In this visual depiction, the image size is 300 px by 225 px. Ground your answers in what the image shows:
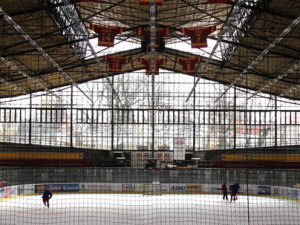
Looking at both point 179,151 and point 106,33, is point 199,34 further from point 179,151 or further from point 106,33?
point 179,151

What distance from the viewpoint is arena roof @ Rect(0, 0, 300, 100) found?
25.4m

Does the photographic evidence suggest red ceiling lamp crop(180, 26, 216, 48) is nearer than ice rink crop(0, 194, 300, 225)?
No

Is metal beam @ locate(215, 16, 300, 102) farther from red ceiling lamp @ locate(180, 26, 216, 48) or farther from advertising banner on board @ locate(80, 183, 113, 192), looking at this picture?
advertising banner on board @ locate(80, 183, 113, 192)

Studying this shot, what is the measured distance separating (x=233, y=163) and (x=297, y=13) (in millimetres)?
17514

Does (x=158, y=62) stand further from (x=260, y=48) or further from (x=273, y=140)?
(x=273, y=140)

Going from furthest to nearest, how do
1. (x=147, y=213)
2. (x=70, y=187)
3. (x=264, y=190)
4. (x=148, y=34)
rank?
(x=70, y=187) < (x=264, y=190) < (x=148, y=34) < (x=147, y=213)

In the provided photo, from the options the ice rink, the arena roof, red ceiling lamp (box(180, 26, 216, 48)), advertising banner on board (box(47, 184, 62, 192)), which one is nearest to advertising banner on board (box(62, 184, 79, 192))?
advertising banner on board (box(47, 184, 62, 192))

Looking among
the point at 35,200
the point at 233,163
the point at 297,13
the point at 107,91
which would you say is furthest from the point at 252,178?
the point at 107,91

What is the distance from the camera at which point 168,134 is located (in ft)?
154

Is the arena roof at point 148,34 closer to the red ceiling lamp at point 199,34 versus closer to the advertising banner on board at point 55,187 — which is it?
the red ceiling lamp at point 199,34

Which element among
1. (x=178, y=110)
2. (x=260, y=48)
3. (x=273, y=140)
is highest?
(x=260, y=48)

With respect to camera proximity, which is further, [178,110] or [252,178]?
[178,110]

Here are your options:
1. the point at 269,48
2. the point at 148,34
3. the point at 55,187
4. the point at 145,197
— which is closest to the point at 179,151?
the point at 145,197

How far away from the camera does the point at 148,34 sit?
27.2 meters
